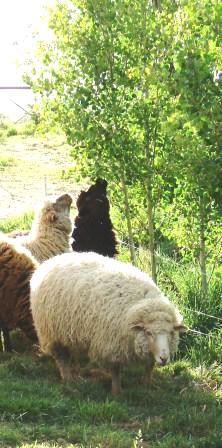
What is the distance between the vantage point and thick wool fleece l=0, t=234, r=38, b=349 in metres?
7.82

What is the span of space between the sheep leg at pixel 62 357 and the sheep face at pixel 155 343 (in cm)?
94

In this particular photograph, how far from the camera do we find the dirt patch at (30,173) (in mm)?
16156

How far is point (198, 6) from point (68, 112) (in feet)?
9.00

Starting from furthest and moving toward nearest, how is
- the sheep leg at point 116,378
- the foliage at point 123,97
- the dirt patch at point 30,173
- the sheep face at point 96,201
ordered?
1. the dirt patch at point 30,173
2. the sheep face at point 96,201
3. the foliage at point 123,97
4. the sheep leg at point 116,378

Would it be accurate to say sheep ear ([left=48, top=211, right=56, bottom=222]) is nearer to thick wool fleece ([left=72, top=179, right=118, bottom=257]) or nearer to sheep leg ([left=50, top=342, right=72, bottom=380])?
thick wool fleece ([left=72, top=179, right=118, bottom=257])

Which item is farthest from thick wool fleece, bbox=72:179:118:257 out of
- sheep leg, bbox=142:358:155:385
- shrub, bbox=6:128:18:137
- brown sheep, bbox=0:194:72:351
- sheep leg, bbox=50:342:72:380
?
shrub, bbox=6:128:18:137

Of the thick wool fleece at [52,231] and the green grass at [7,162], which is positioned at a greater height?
the green grass at [7,162]

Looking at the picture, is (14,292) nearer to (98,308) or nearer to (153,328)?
(98,308)

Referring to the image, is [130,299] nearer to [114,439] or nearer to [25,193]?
[114,439]

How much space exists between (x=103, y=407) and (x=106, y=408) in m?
0.03

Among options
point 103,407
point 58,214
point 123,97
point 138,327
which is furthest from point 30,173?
point 103,407

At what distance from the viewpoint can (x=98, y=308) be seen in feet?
22.3

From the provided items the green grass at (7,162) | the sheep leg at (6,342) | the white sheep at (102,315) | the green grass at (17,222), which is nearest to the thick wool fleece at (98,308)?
the white sheep at (102,315)

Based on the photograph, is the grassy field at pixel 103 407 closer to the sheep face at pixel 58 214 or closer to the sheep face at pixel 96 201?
the sheep face at pixel 58 214
